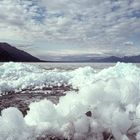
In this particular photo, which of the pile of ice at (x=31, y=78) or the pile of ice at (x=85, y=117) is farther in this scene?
the pile of ice at (x=31, y=78)

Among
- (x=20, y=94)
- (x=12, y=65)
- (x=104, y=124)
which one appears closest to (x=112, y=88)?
(x=104, y=124)

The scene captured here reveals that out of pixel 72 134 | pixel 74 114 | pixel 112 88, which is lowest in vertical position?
pixel 72 134

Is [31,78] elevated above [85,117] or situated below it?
below

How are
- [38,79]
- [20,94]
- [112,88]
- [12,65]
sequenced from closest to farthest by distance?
[112,88]
[20,94]
[38,79]
[12,65]

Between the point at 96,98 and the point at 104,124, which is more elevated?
the point at 96,98

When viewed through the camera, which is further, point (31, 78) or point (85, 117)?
point (31, 78)

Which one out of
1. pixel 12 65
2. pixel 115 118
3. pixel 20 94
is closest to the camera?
pixel 115 118

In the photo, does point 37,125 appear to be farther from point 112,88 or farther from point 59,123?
point 112,88

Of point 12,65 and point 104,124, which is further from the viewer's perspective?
point 12,65

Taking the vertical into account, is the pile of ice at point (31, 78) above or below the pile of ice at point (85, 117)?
below

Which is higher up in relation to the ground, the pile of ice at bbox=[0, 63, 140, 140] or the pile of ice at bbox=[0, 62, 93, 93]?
the pile of ice at bbox=[0, 63, 140, 140]

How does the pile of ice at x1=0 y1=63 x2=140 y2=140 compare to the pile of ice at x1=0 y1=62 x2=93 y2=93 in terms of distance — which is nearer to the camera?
the pile of ice at x1=0 y1=63 x2=140 y2=140
